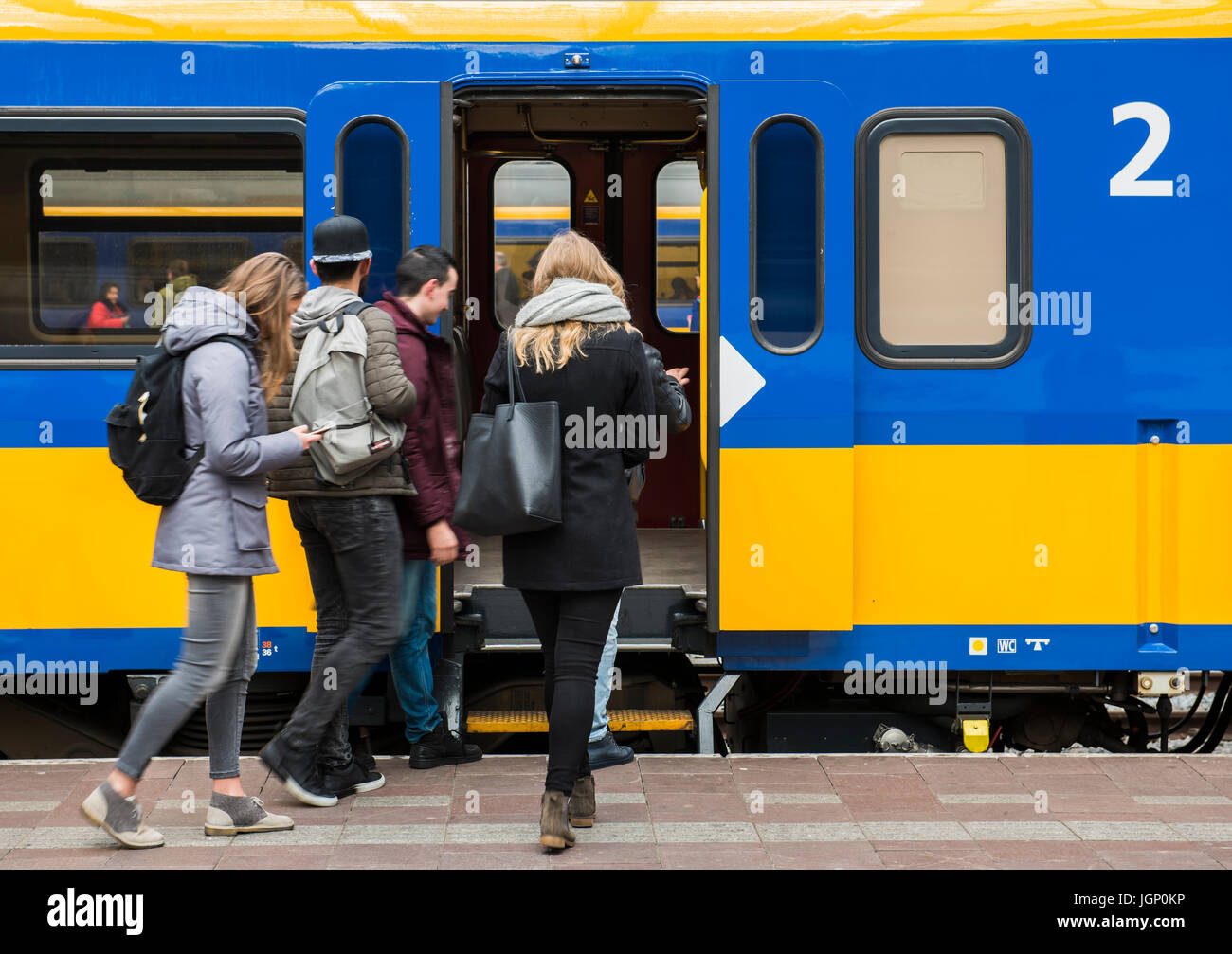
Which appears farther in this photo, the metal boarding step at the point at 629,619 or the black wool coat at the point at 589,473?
the metal boarding step at the point at 629,619

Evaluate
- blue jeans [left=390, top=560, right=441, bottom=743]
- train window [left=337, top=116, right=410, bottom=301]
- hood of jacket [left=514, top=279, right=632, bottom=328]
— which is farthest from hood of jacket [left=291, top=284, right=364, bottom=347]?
blue jeans [left=390, top=560, right=441, bottom=743]

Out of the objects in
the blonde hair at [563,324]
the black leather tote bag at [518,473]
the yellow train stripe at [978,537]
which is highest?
the blonde hair at [563,324]

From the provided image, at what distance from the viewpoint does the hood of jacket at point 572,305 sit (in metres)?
4.26

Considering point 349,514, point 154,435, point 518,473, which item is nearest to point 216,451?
point 154,435

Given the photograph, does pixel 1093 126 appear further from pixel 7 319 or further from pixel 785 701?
pixel 7 319

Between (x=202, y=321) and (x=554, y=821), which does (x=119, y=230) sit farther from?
(x=554, y=821)

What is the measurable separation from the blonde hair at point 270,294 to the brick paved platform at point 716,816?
5.02 ft

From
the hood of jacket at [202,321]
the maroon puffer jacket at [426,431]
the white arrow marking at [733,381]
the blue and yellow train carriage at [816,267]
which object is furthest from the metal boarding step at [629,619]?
the hood of jacket at [202,321]

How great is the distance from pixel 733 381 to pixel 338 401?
1.56 meters

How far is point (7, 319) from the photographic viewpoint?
5.30 metres

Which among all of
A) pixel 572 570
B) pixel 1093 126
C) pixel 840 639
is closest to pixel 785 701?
pixel 840 639

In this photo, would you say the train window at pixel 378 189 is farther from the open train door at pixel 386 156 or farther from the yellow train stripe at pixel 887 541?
the yellow train stripe at pixel 887 541

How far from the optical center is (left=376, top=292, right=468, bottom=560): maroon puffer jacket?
4719 millimetres

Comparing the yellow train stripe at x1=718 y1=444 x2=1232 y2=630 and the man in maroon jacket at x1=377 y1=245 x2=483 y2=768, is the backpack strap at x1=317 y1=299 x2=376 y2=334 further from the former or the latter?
the yellow train stripe at x1=718 y1=444 x2=1232 y2=630
